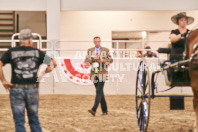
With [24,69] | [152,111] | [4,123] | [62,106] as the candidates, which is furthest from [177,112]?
→ [24,69]

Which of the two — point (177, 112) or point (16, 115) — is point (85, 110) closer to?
point (177, 112)

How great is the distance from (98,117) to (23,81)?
3.52 metres

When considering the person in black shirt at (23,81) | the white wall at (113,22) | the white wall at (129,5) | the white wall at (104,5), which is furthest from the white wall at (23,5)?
the person in black shirt at (23,81)

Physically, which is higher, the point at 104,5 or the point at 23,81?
the point at 104,5

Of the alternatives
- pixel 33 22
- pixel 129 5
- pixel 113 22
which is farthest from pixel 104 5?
pixel 33 22

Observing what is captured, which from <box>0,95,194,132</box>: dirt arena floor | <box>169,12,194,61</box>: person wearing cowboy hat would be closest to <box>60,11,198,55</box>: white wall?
<box>0,95,194,132</box>: dirt arena floor

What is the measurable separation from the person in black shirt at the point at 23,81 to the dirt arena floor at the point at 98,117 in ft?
5.98

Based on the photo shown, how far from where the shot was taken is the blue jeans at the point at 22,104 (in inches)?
187

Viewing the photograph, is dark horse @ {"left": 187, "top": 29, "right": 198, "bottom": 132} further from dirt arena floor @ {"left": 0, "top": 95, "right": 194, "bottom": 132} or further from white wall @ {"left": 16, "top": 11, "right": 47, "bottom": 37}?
white wall @ {"left": 16, "top": 11, "right": 47, "bottom": 37}

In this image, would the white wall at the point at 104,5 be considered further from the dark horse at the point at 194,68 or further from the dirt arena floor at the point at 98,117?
the dark horse at the point at 194,68

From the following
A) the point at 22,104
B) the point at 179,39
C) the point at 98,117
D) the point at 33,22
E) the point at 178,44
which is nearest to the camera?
the point at 22,104

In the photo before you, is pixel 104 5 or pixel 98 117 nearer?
pixel 98 117

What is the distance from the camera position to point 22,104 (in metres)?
4.78

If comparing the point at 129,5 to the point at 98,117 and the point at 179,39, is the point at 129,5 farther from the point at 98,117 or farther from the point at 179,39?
the point at 179,39
